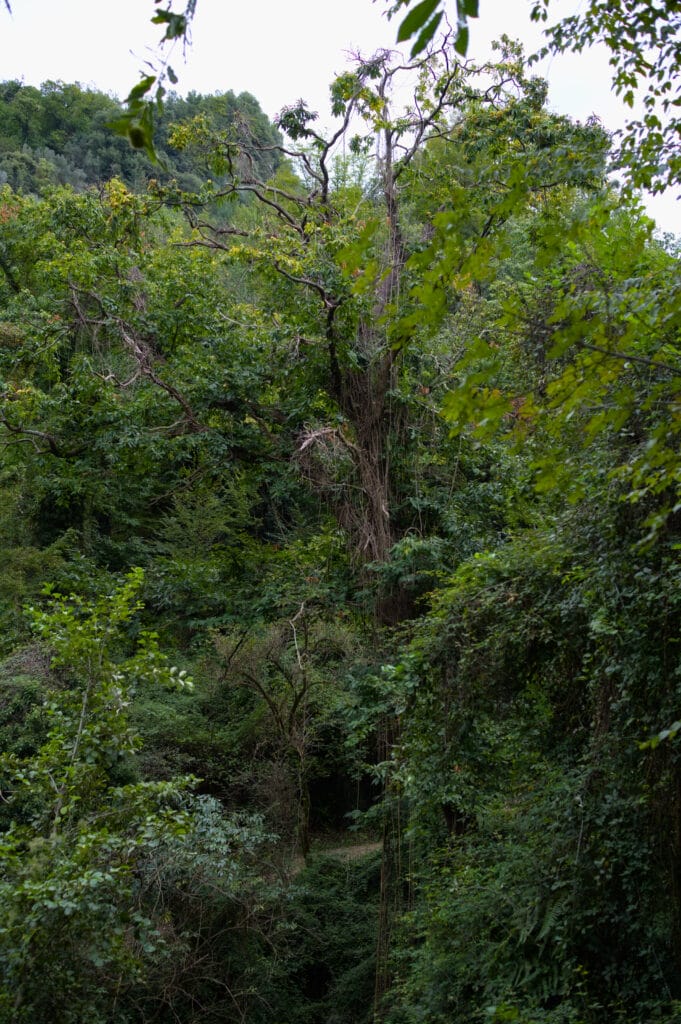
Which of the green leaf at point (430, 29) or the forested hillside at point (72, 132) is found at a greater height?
the forested hillside at point (72, 132)

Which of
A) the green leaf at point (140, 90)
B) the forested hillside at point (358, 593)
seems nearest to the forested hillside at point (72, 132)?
the forested hillside at point (358, 593)

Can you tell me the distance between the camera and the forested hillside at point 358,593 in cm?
469

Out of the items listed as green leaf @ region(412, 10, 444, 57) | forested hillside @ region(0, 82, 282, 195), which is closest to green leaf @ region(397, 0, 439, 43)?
green leaf @ region(412, 10, 444, 57)

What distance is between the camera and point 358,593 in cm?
1036

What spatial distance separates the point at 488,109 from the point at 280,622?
6.76 metres

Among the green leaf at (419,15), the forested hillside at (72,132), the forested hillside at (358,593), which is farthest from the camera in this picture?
the forested hillside at (72,132)

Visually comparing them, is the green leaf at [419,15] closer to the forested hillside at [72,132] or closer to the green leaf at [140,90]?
the green leaf at [140,90]

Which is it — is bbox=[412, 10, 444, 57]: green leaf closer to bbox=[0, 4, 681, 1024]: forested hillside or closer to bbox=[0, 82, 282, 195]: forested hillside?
bbox=[0, 4, 681, 1024]: forested hillside

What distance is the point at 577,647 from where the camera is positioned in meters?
5.72

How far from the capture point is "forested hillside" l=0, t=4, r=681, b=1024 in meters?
4.69

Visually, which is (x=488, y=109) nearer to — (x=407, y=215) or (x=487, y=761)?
(x=407, y=215)

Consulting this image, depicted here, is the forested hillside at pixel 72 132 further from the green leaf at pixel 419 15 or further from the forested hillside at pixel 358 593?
the green leaf at pixel 419 15

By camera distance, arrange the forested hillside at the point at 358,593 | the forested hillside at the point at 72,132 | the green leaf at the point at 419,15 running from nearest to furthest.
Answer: the green leaf at the point at 419,15
the forested hillside at the point at 358,593
the forested hillside at the point at 72,132

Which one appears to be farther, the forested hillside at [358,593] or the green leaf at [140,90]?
the forested hillside at [358,593]
